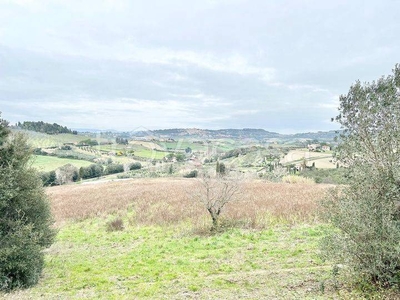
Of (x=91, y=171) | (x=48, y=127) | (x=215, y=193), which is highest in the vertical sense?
(x=48, y=127)

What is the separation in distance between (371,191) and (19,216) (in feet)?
33.6

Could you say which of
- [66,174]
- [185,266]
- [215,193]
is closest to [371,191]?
[185,266]

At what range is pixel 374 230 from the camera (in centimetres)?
621

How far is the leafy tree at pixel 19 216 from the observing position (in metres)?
8.73

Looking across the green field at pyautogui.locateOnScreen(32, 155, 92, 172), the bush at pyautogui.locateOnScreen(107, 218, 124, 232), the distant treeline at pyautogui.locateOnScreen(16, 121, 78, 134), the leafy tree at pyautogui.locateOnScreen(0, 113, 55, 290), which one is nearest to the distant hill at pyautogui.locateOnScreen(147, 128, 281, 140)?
the green field at pyautogui.locateOnScreen(32, 155, 92, 172)

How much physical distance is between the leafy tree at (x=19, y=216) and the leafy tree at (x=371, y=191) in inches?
340

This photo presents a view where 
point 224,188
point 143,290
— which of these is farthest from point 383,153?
point 224,188

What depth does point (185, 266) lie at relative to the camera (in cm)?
1013

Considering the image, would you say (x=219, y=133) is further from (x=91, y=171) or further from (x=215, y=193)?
(x=215, y=193)

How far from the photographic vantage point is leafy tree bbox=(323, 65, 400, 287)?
6.21 m

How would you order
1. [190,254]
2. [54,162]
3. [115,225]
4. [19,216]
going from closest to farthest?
1. [19,216]
2. [190,254]
3. [115,225]
4. [54,162]

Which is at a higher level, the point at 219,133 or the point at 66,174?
the point at 219,133

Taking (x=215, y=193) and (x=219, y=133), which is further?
(x=219, y=133)

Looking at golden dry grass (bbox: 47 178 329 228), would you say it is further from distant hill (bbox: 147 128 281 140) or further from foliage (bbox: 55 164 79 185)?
distant hill (bbox: 147 128 281 140)
